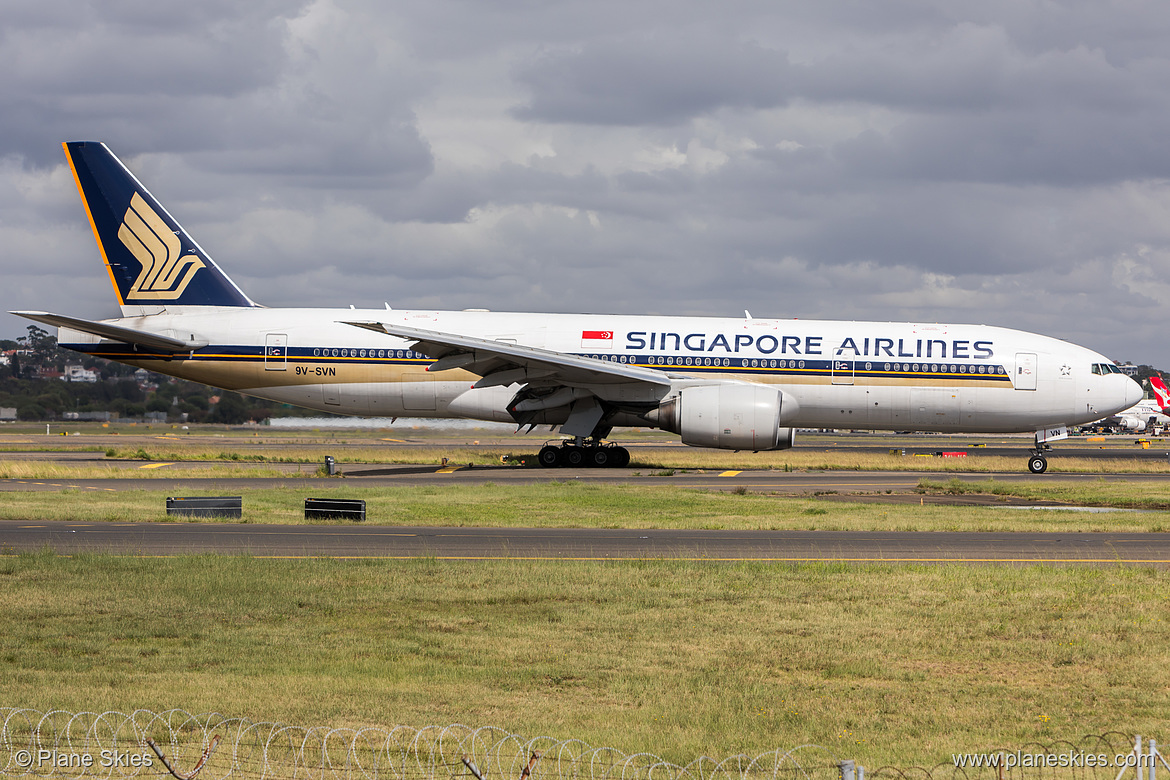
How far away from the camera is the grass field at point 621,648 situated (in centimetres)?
887

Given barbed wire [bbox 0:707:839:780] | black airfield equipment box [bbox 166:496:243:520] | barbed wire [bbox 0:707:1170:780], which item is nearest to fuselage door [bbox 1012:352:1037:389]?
black airfield equipment box [bbox 166:496:243:520]

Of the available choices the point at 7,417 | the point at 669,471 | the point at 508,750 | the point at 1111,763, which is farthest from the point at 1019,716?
the point at 7,417

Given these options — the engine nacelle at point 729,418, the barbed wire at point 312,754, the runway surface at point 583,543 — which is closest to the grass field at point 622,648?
the barbed wire at point 312,754

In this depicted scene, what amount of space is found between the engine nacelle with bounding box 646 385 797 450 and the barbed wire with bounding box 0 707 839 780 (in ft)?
79.8

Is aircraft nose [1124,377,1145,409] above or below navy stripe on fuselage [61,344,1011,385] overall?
below

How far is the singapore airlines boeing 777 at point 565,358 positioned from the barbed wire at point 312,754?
25177 millimetres

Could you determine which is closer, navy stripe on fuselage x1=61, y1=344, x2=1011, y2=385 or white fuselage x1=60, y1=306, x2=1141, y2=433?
navy stripe on fuselage x1=61, y1=344, x2=1011, y2=385

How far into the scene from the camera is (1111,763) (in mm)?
7879

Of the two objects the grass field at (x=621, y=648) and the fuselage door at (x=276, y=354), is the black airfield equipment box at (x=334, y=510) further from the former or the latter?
the fuselage door at (x=276, y=354)

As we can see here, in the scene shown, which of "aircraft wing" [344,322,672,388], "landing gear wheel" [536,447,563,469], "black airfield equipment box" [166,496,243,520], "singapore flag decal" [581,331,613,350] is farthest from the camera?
"landing gear wheel" [536,447,563,469]

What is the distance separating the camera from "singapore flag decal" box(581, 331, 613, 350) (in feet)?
116

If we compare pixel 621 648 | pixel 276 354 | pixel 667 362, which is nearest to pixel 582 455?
pixel 667 362

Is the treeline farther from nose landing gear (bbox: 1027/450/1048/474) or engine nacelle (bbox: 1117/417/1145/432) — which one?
engine nacelle (bbox: 1117/417/1145/432)

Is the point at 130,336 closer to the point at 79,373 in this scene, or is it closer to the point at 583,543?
the point at 583,543
